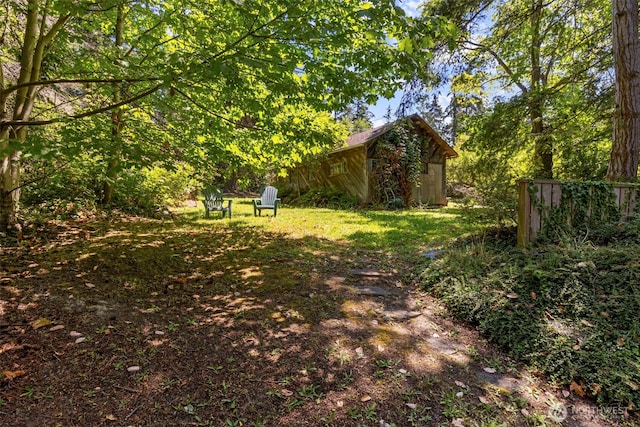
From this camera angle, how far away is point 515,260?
3.62m

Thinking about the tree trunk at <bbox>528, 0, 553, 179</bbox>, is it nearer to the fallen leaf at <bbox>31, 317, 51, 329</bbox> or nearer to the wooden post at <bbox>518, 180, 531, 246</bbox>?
the wooden post at <bbox>518, 180, 531, 246</bbox>

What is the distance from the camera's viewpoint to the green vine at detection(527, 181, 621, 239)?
3.97 meters

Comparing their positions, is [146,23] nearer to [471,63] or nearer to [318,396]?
[318,396]

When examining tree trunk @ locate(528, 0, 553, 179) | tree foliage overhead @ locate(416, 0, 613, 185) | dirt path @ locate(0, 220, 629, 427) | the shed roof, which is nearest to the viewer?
dirt path @ locate(0, 220, 629, 427)

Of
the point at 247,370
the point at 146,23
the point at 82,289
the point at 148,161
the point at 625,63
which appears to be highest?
the point at 146,23

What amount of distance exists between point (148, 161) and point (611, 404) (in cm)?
419

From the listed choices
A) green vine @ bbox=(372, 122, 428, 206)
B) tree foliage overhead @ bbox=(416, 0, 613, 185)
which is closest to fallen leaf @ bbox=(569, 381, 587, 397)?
tree foliage overhead @ bbox=(416, 0, 613, 185)

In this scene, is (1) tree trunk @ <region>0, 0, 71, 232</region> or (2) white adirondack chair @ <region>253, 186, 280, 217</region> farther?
(2) white adirondack chair @ <region>253, 186, 280, 217</region>

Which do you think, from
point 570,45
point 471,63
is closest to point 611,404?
point 471,63

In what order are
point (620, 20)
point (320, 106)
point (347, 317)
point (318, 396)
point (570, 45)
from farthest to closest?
point (570, 45) → point (620, 20) → point (320, 106) → point (347, 317) → point (318, 396)

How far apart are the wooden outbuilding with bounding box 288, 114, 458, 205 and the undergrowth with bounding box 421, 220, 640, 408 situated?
10379 millimetres

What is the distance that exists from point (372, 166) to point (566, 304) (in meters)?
11.7

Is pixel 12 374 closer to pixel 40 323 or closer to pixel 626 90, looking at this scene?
pixel 40 323

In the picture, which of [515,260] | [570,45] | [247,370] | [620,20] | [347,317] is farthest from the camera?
[570,45]
